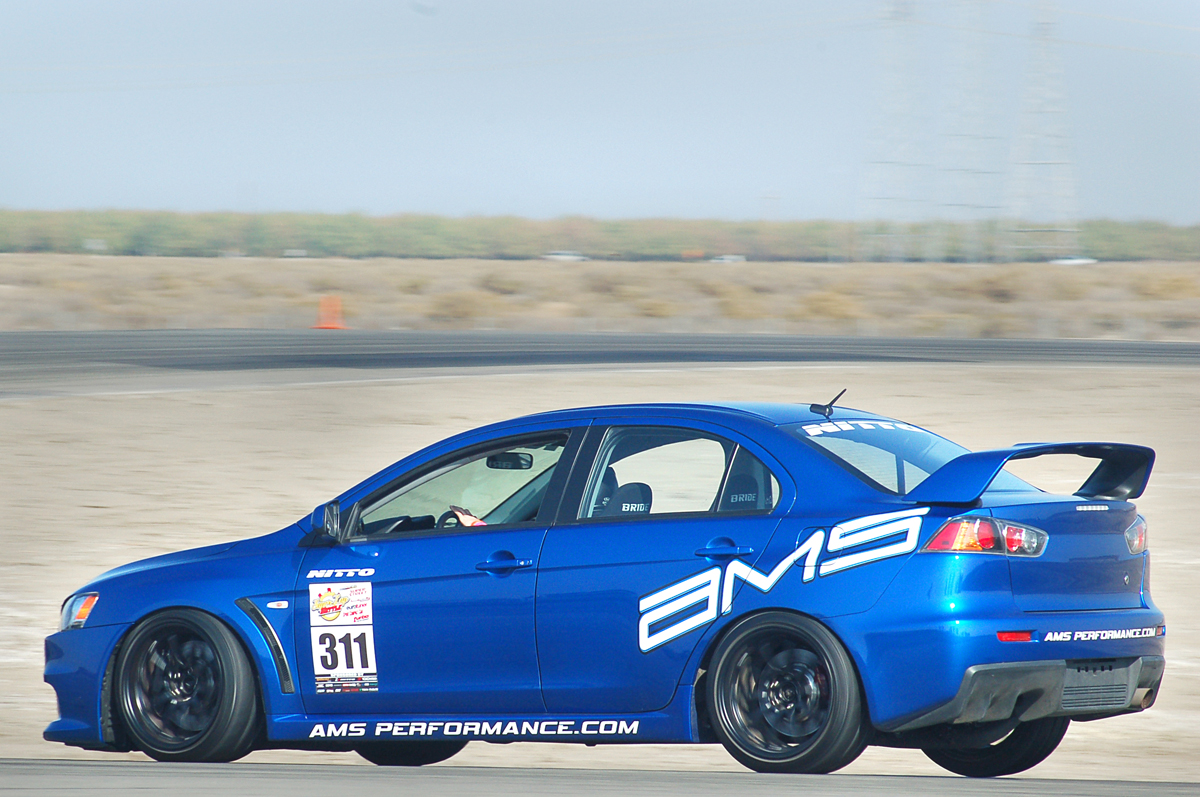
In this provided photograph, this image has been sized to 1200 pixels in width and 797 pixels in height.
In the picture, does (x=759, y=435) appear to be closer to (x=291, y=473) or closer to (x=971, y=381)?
(x=291, y=473)

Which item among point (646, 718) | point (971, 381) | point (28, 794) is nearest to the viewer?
point (28, 794)

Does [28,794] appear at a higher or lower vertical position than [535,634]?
lower

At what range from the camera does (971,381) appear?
23.6 metres

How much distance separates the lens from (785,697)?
541cm

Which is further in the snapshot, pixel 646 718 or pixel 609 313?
pixel 609 313

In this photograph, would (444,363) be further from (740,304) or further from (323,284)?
(323,284)

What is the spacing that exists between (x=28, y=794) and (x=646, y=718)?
2.11 metres

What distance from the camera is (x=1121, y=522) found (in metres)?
5.72

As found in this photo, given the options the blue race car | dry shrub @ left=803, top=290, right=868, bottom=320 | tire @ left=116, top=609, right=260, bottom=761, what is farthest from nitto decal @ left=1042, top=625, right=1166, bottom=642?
dry shrub @ left=803, top=290, right=868, bottom=320

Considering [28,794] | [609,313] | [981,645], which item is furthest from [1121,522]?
[609,313]

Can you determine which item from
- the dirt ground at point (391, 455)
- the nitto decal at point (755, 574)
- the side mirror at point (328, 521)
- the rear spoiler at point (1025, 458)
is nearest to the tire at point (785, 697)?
the nitto decal at point (755, 574)

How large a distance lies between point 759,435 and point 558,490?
80cm

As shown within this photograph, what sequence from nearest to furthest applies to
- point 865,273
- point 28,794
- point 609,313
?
point 28,794 → point 609,313 → point 865,273

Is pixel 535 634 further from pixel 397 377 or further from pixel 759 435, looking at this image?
pixel 397 377
